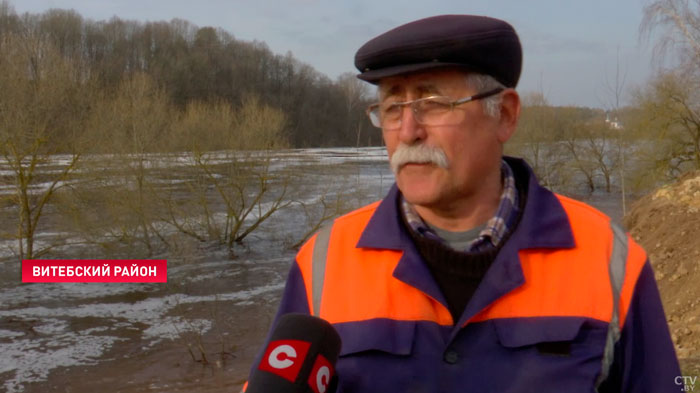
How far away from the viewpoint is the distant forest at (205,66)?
64562 mm

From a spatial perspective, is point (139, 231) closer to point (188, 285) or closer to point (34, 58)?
point (188, 285)

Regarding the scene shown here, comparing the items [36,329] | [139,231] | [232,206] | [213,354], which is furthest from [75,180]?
[213,354]

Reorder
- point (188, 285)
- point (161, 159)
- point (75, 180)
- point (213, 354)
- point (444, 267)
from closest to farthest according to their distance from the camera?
point (444, 267) < point (213, 354) < point (188, 285) < point (75, 180) < point (161, 159)

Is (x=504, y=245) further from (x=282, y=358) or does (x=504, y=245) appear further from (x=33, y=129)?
(x=33, y=129)

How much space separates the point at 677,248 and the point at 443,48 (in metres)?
10.9

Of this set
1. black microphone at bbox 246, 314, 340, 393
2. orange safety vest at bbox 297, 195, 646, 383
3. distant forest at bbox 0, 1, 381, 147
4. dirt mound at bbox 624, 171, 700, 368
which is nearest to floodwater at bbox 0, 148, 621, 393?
dirt mound at bbox 624, 171, 700, 368

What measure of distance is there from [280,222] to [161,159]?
6208 mm

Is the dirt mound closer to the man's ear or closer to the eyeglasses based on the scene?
the man's ear

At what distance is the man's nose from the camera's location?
70.6 inches

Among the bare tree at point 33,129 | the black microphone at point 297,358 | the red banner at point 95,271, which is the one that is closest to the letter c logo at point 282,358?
the black microphone at point 297,358

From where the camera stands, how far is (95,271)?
2556 centimetres

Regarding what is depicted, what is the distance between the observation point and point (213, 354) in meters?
16.3

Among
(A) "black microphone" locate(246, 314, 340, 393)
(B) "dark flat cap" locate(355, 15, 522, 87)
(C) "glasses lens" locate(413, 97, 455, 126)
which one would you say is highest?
(B) "dark flat cap" locate(355, 15, 522, 87)

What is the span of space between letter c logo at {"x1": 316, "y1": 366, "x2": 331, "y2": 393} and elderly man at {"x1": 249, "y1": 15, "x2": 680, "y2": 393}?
336mm
